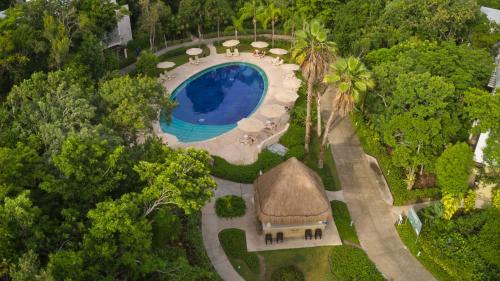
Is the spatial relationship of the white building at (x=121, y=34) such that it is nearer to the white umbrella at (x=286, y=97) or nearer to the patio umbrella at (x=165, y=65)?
the patio umbrella at (x=165, y=65)

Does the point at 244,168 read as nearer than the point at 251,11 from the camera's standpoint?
Yes

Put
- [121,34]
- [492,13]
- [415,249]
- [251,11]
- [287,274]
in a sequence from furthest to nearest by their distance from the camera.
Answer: [251,11] < [121,34] < [492,13] < [415,249] < [287,274]

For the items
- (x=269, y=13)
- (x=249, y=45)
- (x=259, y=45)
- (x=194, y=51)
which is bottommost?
(x=249, y=45)

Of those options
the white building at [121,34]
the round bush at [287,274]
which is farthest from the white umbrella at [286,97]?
the round bush at [287,274]

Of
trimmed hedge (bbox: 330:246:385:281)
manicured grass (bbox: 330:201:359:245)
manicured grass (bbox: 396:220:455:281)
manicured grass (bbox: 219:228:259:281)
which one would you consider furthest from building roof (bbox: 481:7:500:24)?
manicured grass (bbox: 219:228:259:281)

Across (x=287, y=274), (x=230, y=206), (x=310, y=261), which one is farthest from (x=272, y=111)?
(x=287, y=274)

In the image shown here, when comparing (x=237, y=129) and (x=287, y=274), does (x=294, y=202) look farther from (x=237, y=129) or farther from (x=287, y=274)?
(x=237, y=129)
